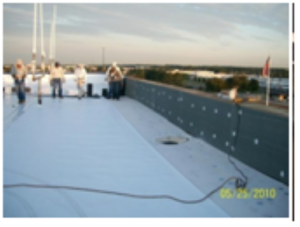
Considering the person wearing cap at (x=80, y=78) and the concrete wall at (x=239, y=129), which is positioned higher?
the person wearing cap at (x=80, y=78)

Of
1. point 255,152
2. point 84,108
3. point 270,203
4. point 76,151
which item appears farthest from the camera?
point 84,108

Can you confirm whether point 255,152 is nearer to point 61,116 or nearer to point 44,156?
point 44,156

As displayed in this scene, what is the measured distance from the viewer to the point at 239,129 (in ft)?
14.0

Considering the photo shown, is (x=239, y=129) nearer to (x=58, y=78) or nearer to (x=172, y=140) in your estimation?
(x=172, y=140)

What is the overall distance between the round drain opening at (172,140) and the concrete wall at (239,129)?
1.07 ft

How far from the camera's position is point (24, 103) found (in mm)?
9617

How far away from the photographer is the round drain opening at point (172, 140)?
212 inches
